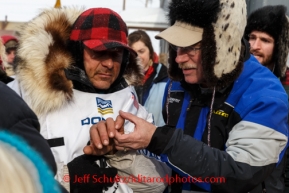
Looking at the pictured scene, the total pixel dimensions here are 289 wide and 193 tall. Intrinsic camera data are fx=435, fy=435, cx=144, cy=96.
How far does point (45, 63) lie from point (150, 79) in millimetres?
2222

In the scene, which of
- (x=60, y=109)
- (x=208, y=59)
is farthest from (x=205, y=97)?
(x=60, y=109)

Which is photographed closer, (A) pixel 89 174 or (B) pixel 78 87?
(A) pixel 89 174

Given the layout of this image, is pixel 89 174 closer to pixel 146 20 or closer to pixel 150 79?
pixel 150 79

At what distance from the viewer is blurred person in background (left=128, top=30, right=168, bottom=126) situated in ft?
13.5

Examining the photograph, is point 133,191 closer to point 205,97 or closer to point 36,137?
point 205,97

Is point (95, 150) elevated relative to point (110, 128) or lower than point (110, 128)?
lower

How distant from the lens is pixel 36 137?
1.11 meters

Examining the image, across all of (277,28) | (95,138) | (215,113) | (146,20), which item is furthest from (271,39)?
(146,20)

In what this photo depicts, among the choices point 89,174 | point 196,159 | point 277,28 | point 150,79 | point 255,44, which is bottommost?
point 150,79

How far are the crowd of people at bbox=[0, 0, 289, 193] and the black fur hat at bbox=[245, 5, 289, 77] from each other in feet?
3.19

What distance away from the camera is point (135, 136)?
1933mm

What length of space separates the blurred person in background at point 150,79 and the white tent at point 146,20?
9.80 feet

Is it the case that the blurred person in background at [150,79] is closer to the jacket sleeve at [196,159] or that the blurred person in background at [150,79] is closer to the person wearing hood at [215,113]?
the person wearing hood at [215,113]

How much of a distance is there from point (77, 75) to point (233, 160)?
0.89 meters
